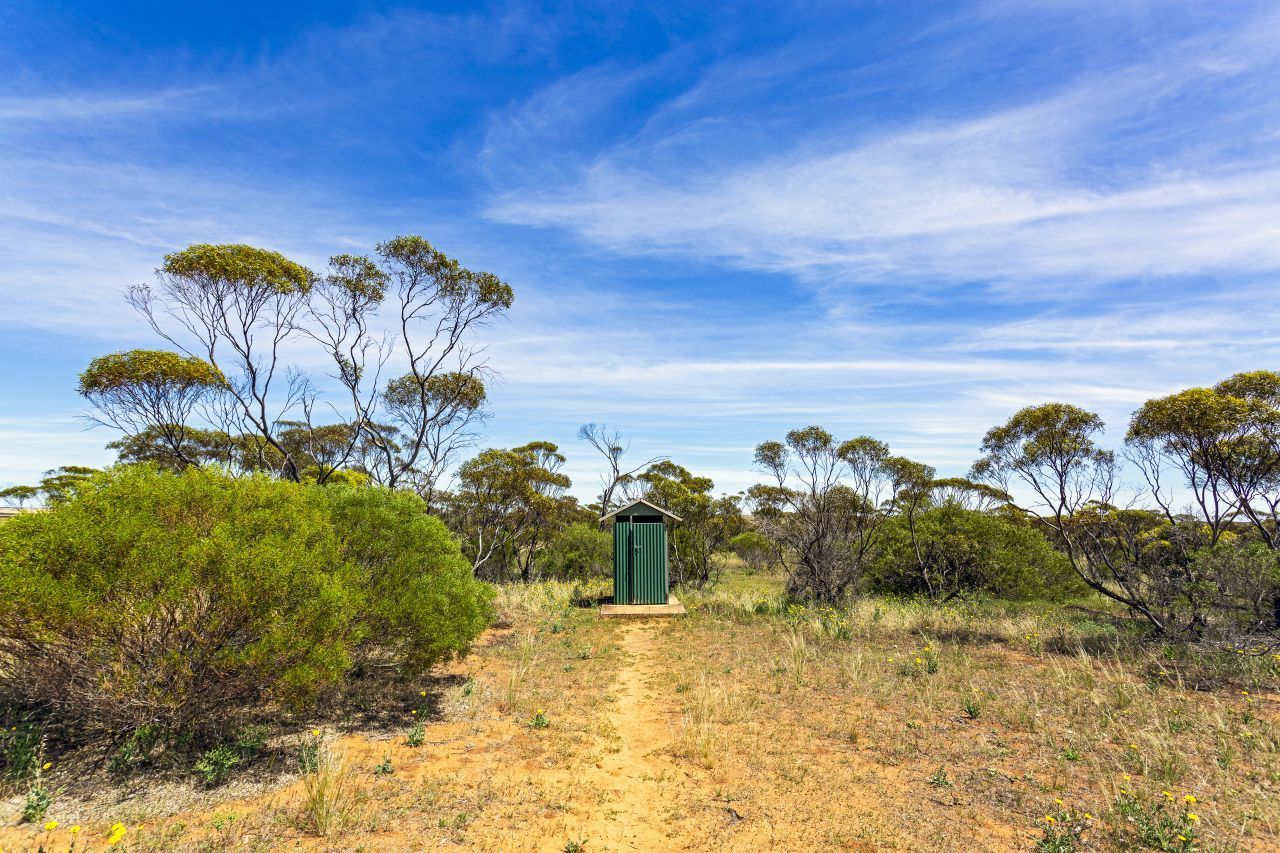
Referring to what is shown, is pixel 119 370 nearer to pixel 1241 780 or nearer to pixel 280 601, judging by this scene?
pixel 280 601

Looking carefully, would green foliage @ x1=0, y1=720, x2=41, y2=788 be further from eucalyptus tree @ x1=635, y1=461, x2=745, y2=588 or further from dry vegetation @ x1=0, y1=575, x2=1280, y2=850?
eucalyptus tree @ x1=635, y1=461, x2=745, y2=588

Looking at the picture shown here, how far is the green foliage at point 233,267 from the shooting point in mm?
12852

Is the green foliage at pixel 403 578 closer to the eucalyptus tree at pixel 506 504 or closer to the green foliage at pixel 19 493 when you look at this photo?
the eucalyptus tree at pixel 506 504

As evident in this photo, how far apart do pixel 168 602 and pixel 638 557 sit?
1291cm

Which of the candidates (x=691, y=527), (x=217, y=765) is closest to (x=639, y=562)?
(x=691, y=527)

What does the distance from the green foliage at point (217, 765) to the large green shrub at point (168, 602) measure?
17.8 inches

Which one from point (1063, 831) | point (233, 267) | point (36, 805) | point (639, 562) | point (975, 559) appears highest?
point (233, 267)

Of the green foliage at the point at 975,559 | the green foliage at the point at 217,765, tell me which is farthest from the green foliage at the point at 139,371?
the green foliage at the point at 975,559

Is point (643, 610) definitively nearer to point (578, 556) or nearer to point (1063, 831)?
point (578, 556)

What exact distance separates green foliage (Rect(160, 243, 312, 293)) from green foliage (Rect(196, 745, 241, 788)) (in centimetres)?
1180

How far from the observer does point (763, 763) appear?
6.02 meters

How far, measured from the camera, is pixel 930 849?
14.2 ft

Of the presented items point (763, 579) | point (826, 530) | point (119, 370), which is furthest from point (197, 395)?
point (763, 579)

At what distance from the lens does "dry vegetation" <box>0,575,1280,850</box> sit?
176 inches
